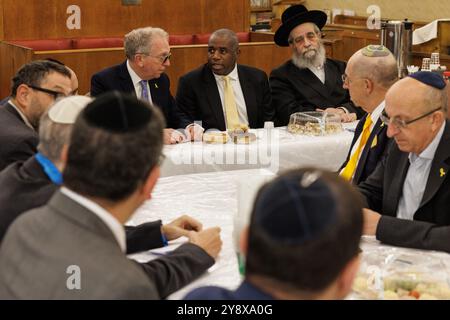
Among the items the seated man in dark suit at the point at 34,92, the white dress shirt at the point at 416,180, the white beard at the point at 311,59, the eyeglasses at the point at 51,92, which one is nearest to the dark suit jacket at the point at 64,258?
the white dress shirt at the point at 416,180

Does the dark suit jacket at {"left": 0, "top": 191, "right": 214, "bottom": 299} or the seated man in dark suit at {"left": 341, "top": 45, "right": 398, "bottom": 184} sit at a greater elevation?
the seated man in dark suit at {"left": 341, "top": 45, "right": 398, "bottom": 184}

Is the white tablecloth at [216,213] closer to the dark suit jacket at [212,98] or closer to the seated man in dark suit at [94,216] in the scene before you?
the seated man in dark suit at [94,216]

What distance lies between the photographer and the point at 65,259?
Result: 1.51 meters

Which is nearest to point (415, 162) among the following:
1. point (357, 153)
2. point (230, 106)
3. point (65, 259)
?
point (357, 153)

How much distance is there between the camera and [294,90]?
18.5 ft

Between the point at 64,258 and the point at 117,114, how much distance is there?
34cm

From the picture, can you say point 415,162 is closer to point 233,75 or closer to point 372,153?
point 372,153

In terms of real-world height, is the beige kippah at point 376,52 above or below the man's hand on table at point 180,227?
above

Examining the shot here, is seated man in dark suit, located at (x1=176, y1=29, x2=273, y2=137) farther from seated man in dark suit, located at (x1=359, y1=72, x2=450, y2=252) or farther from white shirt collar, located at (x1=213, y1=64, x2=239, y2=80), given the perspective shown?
seated man in dark suit, located at (x1=359, y1=72, x2=450, y2=252)

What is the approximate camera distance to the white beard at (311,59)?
5.65 m

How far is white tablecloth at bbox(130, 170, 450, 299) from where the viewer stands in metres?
2.26

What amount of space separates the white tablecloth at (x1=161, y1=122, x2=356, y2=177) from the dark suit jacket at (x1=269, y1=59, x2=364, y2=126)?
1.06 m

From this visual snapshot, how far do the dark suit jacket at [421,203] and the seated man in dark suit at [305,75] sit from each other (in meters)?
2.54

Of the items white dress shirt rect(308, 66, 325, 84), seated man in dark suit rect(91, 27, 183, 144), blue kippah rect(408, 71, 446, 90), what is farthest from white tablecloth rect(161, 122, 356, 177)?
blue kippah rect(408, 71, 446, 90)
